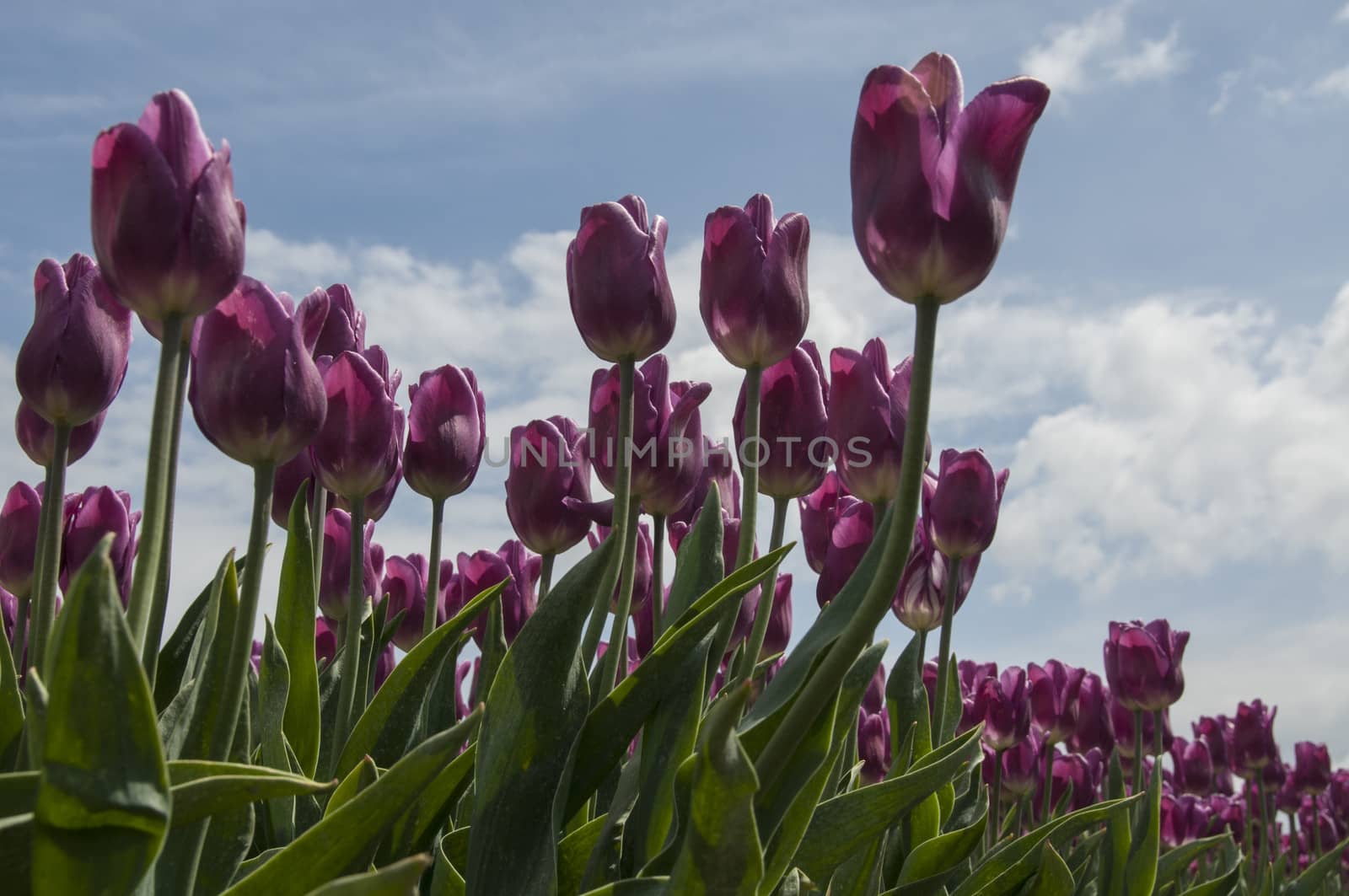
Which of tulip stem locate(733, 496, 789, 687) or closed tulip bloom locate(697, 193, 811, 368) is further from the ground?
closed tulip bloom locate(697, 193, 811, 368)

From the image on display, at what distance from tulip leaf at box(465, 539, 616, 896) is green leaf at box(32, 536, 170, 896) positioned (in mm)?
496

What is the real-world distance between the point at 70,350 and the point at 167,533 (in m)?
0.38

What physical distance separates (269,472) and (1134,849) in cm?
180

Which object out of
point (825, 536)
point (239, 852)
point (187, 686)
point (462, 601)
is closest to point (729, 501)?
point (825, 536)

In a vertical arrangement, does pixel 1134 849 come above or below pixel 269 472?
below

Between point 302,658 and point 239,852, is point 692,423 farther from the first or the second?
point 239,852

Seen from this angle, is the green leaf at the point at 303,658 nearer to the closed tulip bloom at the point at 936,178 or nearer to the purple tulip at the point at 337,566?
the purple tulip at the point at 337,566

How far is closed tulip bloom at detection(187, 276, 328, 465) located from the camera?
1.26 m

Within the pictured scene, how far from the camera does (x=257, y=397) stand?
4.15 ft

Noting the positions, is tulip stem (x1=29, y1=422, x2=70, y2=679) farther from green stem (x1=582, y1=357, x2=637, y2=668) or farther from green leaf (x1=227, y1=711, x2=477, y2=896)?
green stem (x1=582, y1=357, x2=637, y2=668)

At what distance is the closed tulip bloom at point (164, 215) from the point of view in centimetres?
109

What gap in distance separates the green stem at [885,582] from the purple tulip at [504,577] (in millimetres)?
1435

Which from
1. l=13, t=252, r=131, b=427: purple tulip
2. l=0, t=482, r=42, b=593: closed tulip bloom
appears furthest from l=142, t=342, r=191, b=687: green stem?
l=0, t=482, r=42, b=593: closed tulip bloom

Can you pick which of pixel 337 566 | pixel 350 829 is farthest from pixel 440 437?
pixel 350 829
